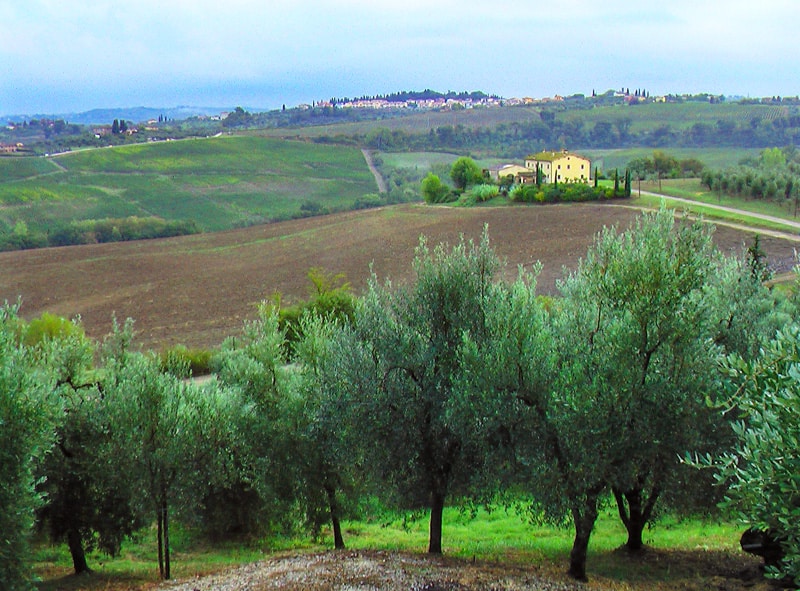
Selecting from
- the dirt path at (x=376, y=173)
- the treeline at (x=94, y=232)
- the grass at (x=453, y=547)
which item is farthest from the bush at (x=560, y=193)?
the grass at (x=453, y=547)

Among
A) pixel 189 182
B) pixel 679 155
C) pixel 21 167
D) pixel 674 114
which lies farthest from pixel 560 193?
pixel 674 114

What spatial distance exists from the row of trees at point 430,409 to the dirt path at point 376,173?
111675mm

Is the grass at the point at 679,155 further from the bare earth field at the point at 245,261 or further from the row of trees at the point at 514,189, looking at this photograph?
the bare earth field at the point at 245,261

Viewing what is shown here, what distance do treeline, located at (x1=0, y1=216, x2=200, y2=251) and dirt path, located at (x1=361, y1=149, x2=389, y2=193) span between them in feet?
150

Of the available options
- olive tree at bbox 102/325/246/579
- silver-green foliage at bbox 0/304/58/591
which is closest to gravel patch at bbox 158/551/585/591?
olive tree at bbox 102/325/246/579

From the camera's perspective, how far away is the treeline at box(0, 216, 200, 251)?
3410 inches

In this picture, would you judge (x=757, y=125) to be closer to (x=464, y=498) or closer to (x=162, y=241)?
(x=162, y=241)

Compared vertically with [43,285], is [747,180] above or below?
above

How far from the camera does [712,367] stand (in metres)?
Result: 15.2

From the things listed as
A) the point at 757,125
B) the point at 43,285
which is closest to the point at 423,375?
the point at 43,285

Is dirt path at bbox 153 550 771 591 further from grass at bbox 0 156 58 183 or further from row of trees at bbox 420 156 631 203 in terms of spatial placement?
grass at bbox 0 156 58 183

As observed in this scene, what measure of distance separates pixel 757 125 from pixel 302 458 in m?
162

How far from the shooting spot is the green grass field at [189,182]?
10656 cm

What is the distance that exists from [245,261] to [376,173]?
257 ft
